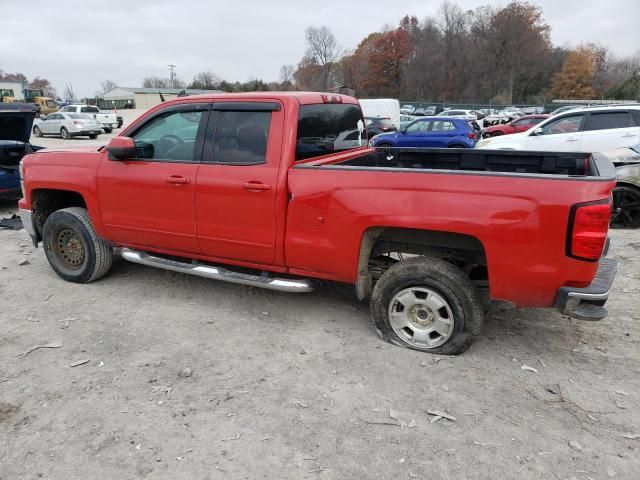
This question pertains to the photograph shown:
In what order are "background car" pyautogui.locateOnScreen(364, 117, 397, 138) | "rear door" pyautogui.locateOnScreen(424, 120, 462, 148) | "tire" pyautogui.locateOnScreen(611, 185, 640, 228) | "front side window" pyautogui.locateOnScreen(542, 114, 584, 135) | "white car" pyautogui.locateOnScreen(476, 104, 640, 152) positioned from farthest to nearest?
"background car" pyautogui.locateOnScreen(364, 117, 397, 138), "rear door" pyautogui.locateOnScreen(424, 120, 462, 148), "front side window" pyautogui.locateOnScreen(542, 114, 584, 135), "white car" pyautogui.locateOnScreen(476, 104, 640, 152), "tire" pyautogui.locateOnScreen(611, 185, 640, 228)

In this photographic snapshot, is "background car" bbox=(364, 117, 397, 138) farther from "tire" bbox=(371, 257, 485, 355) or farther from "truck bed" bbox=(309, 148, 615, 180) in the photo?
"tire" bbox=(371, 257, 485, 355)

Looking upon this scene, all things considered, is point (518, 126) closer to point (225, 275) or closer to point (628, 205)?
point (628, 205)

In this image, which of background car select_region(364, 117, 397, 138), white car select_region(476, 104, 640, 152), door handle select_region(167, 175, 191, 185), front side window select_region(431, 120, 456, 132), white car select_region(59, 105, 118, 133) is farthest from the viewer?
white car select_region(59, 105, 118, 133)

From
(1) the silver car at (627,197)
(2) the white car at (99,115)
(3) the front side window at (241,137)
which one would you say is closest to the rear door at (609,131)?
(1) the silver car at (627,197)

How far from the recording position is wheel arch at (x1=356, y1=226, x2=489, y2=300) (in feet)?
10.9

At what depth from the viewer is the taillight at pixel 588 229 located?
2779 millimetres

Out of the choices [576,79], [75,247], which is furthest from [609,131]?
[576,79]

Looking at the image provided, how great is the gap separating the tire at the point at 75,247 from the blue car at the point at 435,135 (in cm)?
1204

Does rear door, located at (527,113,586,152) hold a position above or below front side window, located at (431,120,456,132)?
below

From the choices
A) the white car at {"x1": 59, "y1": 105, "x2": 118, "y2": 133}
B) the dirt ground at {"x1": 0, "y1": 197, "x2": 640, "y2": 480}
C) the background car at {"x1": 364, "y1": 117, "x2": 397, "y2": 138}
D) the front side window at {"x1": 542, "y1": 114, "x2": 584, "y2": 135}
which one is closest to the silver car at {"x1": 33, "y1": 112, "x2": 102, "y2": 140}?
the white car at {"x1": 59, "y1": 105, "x2": 118, "y2": 133}

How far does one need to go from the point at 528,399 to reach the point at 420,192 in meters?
1.52

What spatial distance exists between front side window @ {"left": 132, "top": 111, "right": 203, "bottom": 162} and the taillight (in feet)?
9.83

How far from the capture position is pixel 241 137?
12.7 ft

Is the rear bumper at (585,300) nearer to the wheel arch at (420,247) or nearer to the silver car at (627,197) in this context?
the wheel arch at (420,247)
